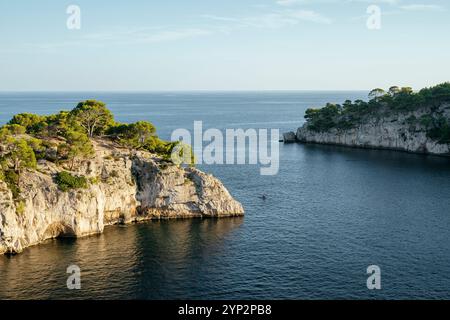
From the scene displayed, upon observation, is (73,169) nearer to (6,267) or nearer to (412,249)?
(6,267)

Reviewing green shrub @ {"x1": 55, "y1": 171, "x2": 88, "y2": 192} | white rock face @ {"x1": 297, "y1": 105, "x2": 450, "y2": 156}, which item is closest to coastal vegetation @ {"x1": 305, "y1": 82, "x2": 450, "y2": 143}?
white rock face @ {"x1": 297, "y1": 105, "x2": 450, "y2": 156}

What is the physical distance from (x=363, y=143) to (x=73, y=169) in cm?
12288

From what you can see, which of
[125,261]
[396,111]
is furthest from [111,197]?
[396,111]

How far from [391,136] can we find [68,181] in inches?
4984

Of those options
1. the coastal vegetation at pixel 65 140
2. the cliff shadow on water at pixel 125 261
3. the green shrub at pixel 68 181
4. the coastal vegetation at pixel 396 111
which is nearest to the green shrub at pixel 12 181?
the coastal vegetation at pixel 65 140

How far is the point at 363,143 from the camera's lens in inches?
6816

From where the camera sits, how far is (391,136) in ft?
544

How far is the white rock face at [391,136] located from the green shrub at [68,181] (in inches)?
4757

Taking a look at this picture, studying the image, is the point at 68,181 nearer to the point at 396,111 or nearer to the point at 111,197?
the point at 111,197

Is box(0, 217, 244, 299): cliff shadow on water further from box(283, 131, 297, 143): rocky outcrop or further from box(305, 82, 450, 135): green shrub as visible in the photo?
box(283, 131, 297, 143): rocky outcrop

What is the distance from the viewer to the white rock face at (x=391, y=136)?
509 ft

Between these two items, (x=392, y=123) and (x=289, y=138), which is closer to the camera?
(x=392, y=123)
